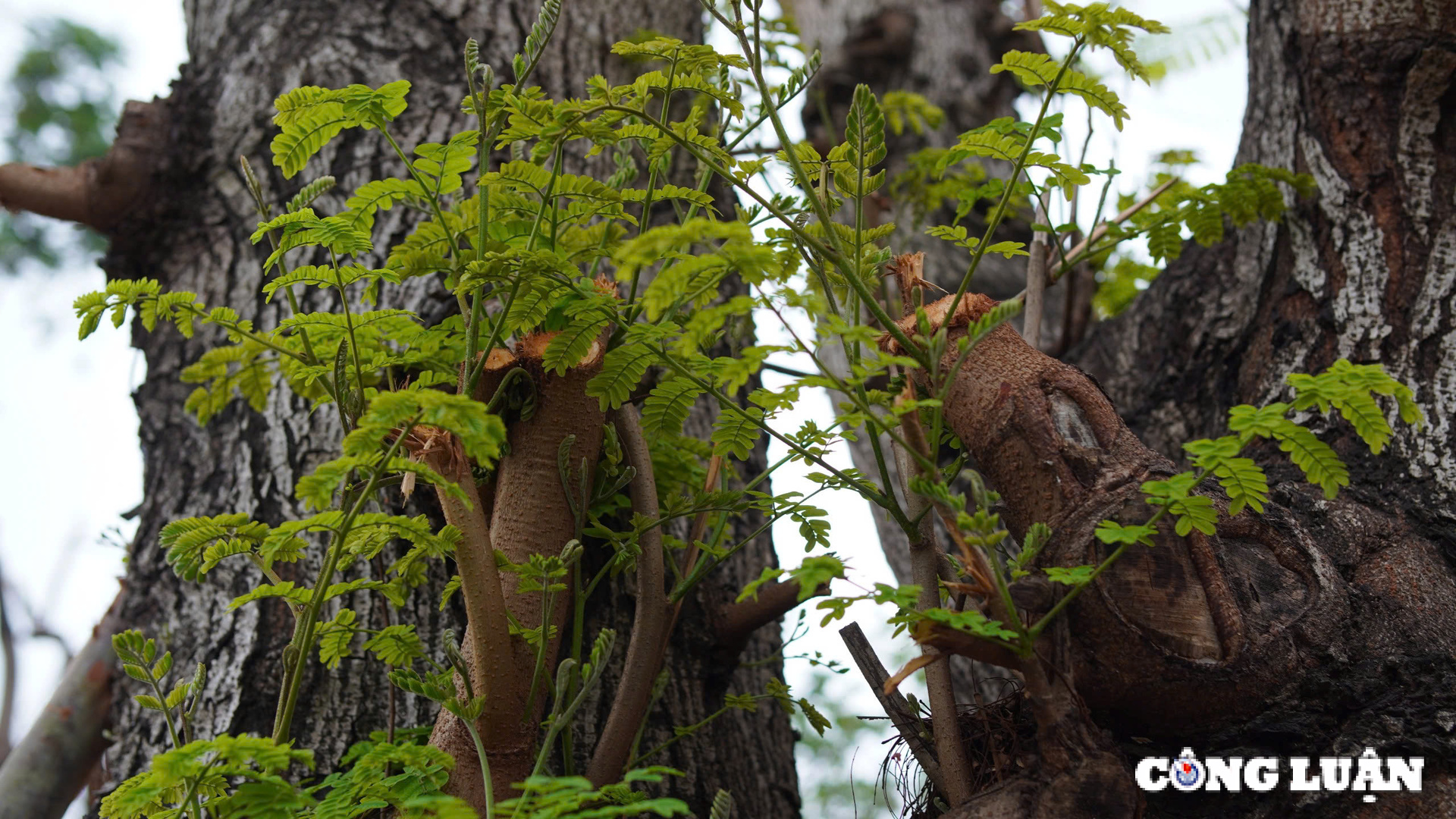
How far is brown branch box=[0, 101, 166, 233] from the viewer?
8.98 feet

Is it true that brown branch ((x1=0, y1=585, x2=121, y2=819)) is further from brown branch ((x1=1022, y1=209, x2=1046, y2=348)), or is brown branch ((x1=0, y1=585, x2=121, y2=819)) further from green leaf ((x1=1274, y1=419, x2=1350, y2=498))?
green leaf ((x1=1274, y1=419, x2=1350, y2=498))

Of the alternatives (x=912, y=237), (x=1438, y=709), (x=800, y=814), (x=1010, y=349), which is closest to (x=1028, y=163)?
(x=1010, y=349)

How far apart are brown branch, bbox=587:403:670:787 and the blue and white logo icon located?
2.82 ft

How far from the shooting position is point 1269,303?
7.83 ft

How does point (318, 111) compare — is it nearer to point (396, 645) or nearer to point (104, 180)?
point (396, 645)

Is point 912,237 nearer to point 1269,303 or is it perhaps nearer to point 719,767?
point 1269,303

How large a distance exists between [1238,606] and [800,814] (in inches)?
45.0

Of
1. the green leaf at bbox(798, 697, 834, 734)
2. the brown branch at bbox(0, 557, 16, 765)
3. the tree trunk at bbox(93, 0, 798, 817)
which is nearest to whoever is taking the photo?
the green leaf at bbox(798, 697, 834, 734)

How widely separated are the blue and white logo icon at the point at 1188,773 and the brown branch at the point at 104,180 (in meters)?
2.86

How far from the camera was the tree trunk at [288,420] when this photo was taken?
2010 mm

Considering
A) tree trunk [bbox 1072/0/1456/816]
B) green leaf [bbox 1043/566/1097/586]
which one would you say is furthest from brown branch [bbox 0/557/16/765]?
tree trunk [bbox 1072/0/1456/816]

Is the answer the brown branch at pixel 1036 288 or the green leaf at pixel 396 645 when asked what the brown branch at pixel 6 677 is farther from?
the brown branch at pixel 1036 288

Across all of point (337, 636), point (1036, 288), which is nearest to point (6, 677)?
point (337, 636)

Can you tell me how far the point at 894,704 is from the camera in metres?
1.61
